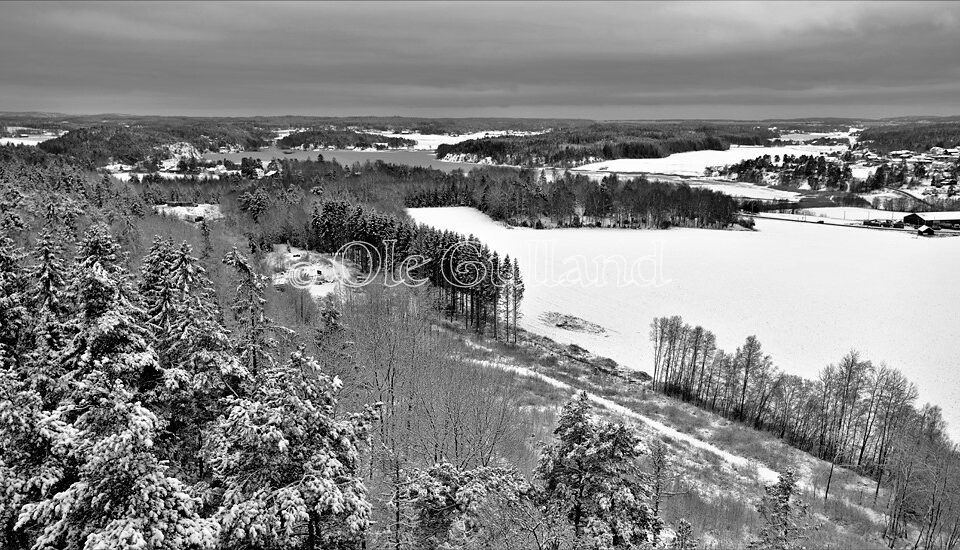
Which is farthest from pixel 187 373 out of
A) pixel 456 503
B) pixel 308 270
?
pixel 308 270

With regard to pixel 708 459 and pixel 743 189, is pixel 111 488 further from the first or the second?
pixel 743 189

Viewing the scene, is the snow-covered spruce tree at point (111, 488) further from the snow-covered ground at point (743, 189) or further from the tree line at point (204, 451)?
the snow-covered ground at point (743, 189)

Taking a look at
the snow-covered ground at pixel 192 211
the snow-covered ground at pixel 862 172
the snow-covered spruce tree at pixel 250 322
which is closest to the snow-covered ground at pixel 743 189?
the snow-covered ground at pixel 862 172

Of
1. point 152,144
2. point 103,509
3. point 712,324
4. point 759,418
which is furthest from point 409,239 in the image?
point 152,144

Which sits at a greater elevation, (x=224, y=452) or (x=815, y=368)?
(x=224, y=452)

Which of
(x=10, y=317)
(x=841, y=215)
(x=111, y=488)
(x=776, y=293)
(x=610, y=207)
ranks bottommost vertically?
(x=776, y=293)

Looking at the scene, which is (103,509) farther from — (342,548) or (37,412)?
(342,548)
